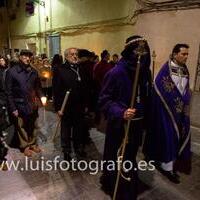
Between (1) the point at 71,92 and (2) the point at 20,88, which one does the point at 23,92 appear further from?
(1) the point at 71,92

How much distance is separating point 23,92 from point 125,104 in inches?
86.8

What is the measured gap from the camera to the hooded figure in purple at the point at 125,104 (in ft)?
10.3

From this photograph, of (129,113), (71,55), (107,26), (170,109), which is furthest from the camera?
(107,26)

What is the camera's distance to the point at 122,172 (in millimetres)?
3414

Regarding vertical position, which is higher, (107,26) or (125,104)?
(107,26)

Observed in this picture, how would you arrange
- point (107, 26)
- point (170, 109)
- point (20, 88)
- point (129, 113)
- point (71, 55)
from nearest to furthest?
point (129, 113) < point (170, 109) < point (71, 55) < point (20, 88) < point (107, 26)

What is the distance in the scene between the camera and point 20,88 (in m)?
4.71

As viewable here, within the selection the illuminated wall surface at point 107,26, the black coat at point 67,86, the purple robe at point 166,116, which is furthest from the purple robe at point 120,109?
the illuminated wall surface at point 107,26

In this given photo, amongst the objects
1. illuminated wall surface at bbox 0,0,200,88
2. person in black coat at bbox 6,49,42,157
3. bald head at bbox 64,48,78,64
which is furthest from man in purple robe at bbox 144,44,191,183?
illuminated wall surface at bbox 0,0,200,88

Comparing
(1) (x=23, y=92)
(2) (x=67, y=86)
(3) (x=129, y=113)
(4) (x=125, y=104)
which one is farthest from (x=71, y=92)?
(3) (x=129, y=113)

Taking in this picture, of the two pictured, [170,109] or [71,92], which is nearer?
[170,109]

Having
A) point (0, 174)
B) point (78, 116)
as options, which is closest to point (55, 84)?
point (78, 116)

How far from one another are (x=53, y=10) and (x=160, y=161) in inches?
473

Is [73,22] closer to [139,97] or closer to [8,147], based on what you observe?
[8,147]
